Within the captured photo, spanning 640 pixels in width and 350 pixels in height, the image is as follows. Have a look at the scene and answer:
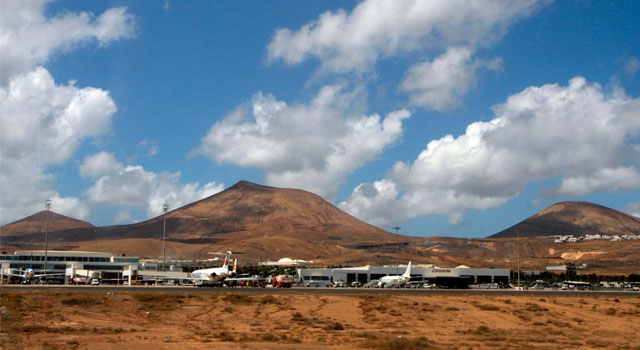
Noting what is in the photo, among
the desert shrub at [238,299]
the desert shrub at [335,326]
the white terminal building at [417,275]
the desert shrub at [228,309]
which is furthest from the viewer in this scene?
the white terminal building at [417,275]

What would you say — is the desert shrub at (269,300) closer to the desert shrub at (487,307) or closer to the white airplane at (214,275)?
the desert shrub at (487,307)

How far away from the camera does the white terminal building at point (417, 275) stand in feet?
475

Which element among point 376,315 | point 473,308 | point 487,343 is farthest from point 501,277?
point 487,343

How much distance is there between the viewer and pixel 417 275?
15538cm

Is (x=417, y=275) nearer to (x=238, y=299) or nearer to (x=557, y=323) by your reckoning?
(x=557, y=323)

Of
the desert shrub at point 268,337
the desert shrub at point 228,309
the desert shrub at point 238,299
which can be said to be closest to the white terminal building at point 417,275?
the desert shrub at point 238,299

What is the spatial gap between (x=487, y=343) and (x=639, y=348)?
12.7 meters

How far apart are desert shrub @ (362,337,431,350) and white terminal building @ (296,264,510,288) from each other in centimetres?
9559

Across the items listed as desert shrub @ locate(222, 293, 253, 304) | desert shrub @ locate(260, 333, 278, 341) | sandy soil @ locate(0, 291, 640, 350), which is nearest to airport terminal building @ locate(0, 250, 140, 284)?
desert shrub @ locate(222, 293, 253, 304)

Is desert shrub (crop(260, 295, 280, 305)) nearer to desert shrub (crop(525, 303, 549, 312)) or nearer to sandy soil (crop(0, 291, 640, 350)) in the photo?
sandy soil (crop(0, 291, 640, 350))

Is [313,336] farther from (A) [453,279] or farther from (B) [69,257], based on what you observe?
(B) [69,257]

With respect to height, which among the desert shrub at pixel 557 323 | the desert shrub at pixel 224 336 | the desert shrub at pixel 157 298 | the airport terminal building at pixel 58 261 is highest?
the airport terminal building at pixel 58 261

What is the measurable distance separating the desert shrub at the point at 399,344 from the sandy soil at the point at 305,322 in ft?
0.27

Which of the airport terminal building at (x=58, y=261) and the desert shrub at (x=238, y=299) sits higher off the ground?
the airport terminal building at (x=58, y=261)
